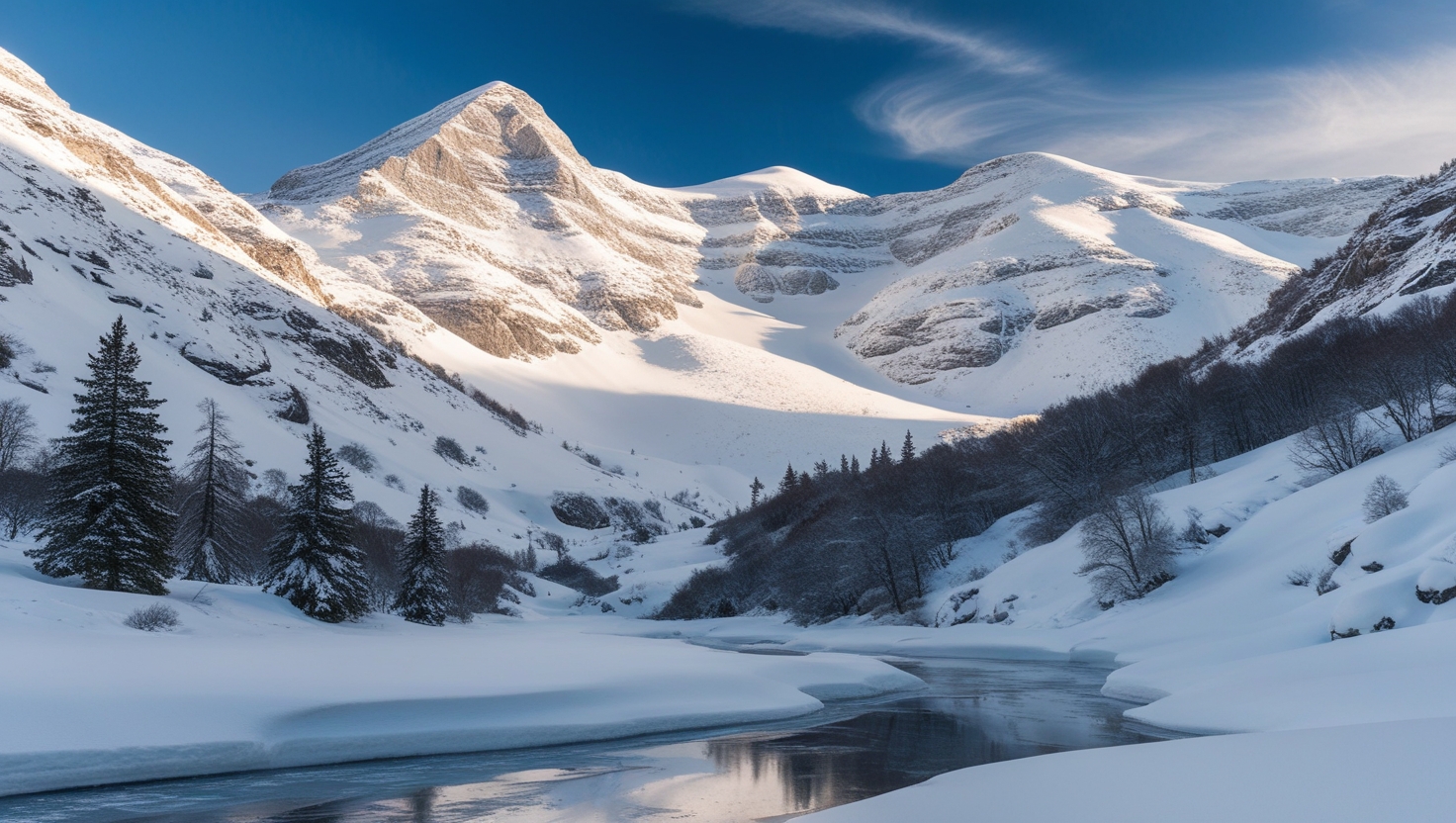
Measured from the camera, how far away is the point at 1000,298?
184125 mm

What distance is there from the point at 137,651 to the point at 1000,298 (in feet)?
614

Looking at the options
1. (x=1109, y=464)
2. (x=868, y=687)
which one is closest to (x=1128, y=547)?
(x=868, y=687)

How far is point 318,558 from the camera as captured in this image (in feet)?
82.4

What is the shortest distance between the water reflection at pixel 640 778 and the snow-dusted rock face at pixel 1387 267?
48.8m

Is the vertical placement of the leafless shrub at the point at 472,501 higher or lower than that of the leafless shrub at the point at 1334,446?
higher

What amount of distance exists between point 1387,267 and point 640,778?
220 feet

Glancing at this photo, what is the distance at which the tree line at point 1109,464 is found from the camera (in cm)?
3488

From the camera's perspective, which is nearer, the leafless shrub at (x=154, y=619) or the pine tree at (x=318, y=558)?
the leafless shrub at (x=154, y=619)

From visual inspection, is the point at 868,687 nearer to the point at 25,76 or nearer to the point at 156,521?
the point at 156,521

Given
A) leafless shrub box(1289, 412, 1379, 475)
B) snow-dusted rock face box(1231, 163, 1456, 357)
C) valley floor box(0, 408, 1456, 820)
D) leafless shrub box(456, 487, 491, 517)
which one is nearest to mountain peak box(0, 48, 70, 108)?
leafless shrub box(456, 487, 491, 517)

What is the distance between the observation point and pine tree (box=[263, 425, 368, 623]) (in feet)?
80.6

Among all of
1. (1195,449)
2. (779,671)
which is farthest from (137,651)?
(1195,449)

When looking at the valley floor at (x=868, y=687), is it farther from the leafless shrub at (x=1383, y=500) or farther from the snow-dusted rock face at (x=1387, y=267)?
the snow-dusted rock face at (x=1387, y=267)

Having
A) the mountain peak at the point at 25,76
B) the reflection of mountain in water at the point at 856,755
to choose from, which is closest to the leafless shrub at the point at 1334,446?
the reflection of mountain in water at the point at 856,755
